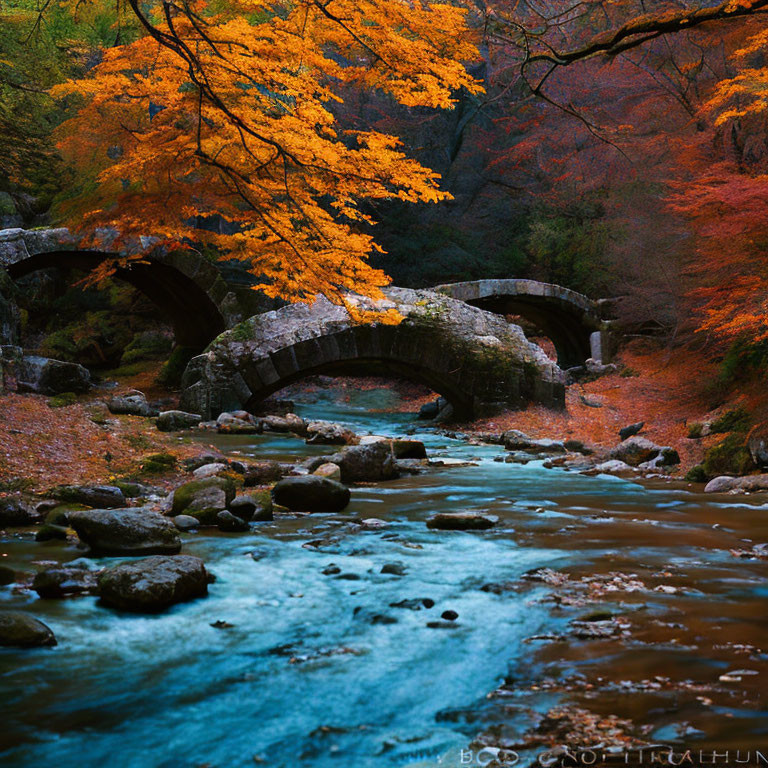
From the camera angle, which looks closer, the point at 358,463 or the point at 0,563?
the point at 0,563

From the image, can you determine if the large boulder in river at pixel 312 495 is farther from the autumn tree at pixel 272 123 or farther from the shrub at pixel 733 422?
the shrub at pixel 733 422

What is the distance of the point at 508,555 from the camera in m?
4.93

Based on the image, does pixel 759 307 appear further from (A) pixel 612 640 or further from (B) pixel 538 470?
(A) pixel 612 640

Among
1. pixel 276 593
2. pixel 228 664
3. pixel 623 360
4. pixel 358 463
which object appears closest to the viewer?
pixel 228 664

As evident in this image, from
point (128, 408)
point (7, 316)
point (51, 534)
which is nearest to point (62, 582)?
point (51, 534)

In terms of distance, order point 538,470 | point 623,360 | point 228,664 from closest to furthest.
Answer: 1. point 228,664
2. point 538,470
3. point 623,360

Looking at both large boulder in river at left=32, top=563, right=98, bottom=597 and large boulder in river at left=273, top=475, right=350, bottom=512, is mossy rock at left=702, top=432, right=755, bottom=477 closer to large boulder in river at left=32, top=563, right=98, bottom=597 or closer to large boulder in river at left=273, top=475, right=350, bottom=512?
large boulder in river at left=273, top=475, right=350, bottom=512

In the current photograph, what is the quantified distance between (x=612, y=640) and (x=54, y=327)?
84.1ft

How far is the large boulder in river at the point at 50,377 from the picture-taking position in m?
14.3

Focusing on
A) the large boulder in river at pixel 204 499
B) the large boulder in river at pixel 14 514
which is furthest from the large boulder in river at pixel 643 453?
the large boulder in river at pixel 14 514

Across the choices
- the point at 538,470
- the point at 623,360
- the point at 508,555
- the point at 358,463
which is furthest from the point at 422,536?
the point at 623,360

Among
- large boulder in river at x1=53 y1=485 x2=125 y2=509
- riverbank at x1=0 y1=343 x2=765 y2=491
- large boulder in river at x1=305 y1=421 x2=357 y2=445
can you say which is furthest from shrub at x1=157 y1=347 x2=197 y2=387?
large boulder in river at x1=53 y1=485 x2=125 y2=509

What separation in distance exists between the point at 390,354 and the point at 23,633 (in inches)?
429

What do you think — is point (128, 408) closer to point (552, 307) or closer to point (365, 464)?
point (365, 464)
